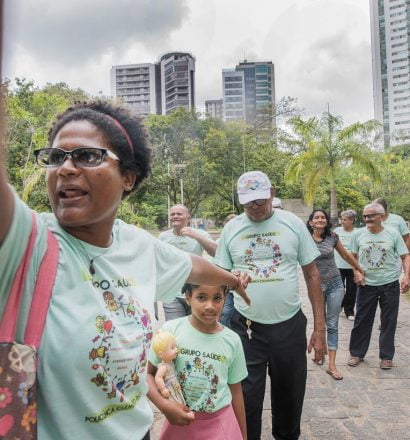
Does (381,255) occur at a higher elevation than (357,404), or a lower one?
higher

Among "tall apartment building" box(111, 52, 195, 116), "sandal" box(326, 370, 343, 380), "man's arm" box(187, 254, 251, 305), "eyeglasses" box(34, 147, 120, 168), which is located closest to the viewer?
"eyeglasses" box(34, 147, 120, 168)

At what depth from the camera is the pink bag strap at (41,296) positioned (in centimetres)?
100

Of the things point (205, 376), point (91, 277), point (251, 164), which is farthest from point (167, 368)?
point (251, 164)

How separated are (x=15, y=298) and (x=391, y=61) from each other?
102305mm

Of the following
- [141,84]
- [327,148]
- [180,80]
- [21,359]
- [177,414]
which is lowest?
[177,414]

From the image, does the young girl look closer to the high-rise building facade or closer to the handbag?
the handbag

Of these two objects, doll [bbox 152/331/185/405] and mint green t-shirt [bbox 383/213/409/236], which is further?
mint green t-shirt [bbox 383/213/409/236]

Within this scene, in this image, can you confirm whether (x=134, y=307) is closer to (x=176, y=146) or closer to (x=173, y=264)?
(x=173, y=264)

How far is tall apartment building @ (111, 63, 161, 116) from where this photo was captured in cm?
9156

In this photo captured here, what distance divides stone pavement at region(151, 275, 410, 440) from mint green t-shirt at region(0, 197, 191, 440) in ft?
8.27

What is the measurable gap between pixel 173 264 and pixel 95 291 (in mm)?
526

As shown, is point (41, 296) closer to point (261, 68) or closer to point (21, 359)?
point (21, 359)

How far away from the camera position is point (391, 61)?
295 ft

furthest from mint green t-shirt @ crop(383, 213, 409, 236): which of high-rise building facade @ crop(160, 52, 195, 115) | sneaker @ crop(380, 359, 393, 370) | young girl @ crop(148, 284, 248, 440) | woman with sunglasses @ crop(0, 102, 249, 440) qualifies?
high-rise building facade @ crop(160, 52, 195, 115)
